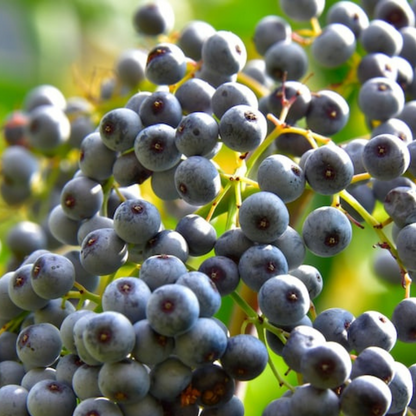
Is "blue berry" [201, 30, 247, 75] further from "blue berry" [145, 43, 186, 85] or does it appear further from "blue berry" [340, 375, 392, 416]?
"blue berry" [340, 375, 392, 416]

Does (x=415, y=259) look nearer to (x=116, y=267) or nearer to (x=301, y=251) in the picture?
(x=301, y=251)

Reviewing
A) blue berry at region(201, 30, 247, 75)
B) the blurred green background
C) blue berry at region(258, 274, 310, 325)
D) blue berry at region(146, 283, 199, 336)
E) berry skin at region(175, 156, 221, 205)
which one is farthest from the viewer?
the blurred green background

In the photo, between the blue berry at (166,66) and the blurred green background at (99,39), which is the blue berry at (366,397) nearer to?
the blue berry at (166,66)

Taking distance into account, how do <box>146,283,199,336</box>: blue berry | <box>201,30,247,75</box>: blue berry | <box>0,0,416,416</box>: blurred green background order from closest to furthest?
1. <box>146,283,199,336</box>: blue berry
2. <box>201,30,247,75</box>: blue berry
3. <box>0,0,416,416</box>: blurred green background

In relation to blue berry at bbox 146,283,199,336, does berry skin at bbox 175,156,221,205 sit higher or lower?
higher

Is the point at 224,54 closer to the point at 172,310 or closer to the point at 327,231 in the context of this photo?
the point at 327,231

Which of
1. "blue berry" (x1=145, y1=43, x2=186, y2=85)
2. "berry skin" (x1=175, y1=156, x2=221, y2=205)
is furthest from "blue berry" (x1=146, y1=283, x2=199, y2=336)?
"blue berry" (x1=145, y1=43, x2=186, y2=85)

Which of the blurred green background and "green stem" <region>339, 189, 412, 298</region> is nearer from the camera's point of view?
"green stem" <region>339, 189, 412, 298</region>

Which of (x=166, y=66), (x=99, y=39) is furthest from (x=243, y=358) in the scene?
(x=99, y=39)

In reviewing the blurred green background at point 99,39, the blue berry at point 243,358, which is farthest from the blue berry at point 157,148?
the blurred green background at point 99,39
